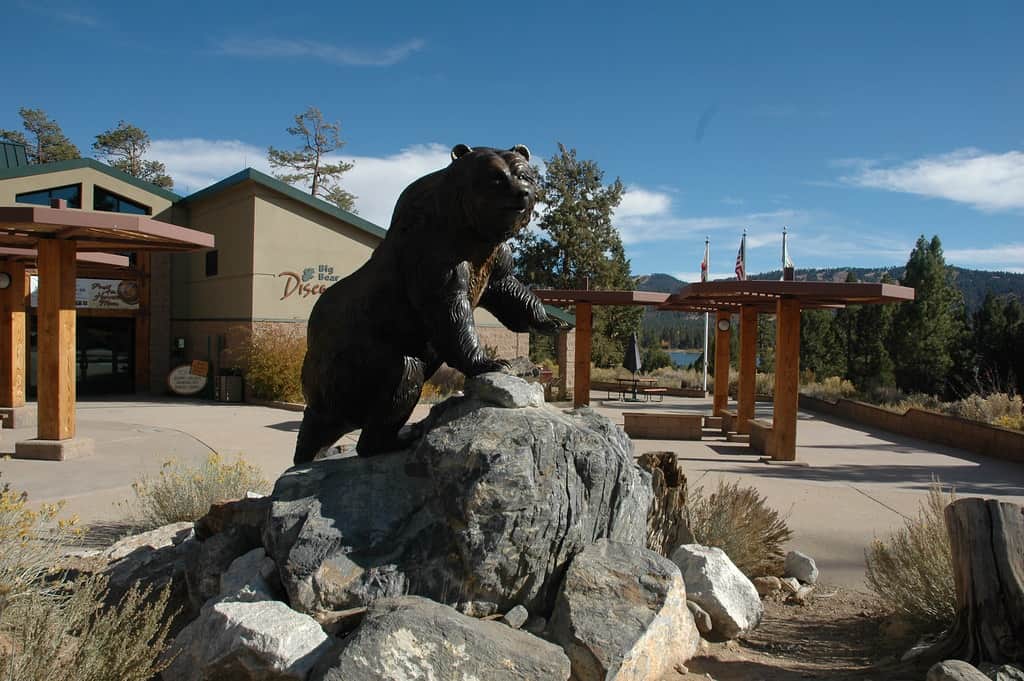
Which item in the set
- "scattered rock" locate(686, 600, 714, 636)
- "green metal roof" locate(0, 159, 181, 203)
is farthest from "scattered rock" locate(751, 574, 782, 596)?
"green metal roof" locate(0, 159, 181, 203)

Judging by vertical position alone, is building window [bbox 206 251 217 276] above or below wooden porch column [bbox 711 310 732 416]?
above

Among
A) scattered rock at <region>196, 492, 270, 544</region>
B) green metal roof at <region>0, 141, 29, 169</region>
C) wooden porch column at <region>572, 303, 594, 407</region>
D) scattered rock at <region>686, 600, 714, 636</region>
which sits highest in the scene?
green metal roof at <region>0, 141, 29, 169</region>

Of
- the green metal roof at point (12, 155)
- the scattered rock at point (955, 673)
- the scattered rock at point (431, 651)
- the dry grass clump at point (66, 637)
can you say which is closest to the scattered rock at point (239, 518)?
the dry grass clump at point (66, 637)

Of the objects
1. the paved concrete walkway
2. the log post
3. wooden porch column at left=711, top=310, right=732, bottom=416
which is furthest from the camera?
wooden porch column at left=711, top=310, right=732, bottom=416

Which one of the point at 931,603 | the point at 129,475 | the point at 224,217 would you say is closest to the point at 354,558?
the point at 931,603

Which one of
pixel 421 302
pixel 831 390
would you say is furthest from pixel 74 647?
pixel 831 390

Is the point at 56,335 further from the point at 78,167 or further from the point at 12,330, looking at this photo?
the point at 78,167

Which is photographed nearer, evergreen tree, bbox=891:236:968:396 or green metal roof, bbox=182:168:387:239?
green metal roof, bbox=182:168:387:239

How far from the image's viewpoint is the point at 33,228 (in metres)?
8.30

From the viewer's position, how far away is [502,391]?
121 inches

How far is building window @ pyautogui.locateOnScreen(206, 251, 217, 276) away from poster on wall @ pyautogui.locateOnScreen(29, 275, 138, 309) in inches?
80.7

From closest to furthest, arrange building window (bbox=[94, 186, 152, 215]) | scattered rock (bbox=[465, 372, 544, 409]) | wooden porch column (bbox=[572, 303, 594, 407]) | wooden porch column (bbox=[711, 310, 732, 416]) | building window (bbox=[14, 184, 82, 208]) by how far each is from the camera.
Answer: scattered rock (bbox=[465, 372, 544, 409]) → wooden porch column (bbox=[572, 303, 594, 407]) → wooden porch column (bbox=[711, 310, 732, 416]) → building window (bbox=[14, 184, 82, 208]) → building window (bbox=[94, 186, 152, 215])

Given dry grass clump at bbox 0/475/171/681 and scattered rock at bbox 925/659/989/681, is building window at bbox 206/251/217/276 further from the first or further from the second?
scattered rock at bbox 925/659/989/681

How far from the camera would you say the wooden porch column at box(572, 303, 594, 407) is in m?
13.0
